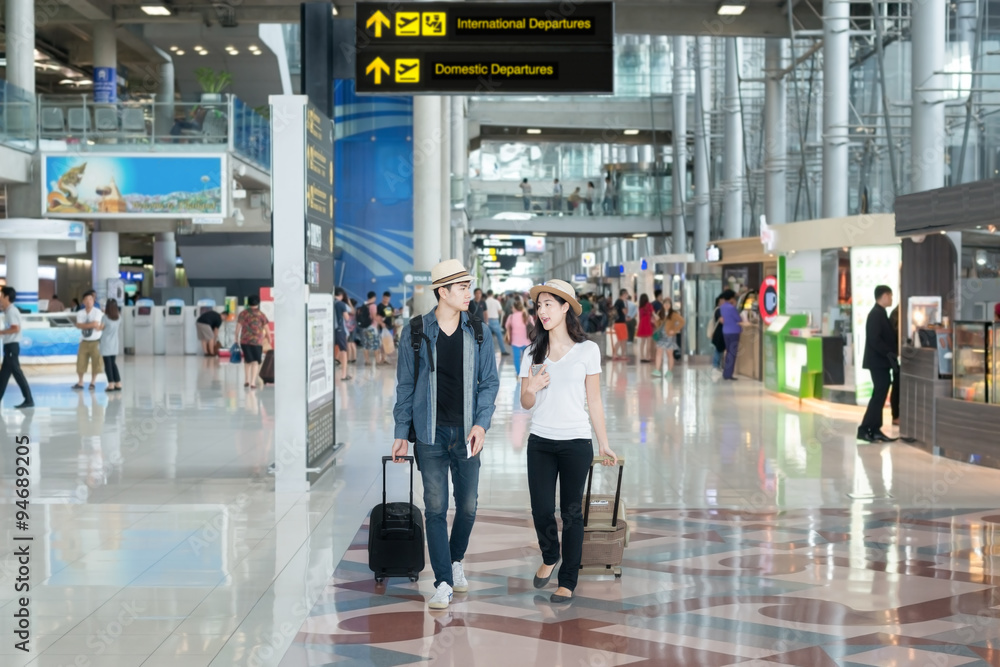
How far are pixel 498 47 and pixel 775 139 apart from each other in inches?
730

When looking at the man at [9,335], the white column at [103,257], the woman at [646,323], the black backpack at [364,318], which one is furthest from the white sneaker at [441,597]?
the white column at [103,257]

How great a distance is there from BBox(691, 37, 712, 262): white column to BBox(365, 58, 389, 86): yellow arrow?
26.1m

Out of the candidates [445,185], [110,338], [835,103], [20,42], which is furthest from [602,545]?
[445,185]

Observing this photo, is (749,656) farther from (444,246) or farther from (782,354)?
(444,246)

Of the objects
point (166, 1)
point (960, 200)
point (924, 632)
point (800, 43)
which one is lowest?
point (924, 632)

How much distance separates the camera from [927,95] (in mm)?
15000

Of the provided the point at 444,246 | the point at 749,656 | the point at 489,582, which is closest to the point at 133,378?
the point at 444,246

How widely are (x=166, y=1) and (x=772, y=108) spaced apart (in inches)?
598

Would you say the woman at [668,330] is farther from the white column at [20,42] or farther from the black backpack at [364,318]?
the white column at [20,42]

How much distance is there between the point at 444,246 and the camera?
101ft

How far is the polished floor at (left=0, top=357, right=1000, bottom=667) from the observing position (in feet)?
15.0

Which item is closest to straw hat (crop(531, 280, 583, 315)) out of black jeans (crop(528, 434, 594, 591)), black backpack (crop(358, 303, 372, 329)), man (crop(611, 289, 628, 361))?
black jeans (crop(528, 434, 594, 591))

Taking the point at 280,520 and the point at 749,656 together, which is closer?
the point at 749,656

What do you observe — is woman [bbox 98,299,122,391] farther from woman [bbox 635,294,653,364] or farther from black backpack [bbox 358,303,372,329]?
woman [bbox 635,294,653,364]
